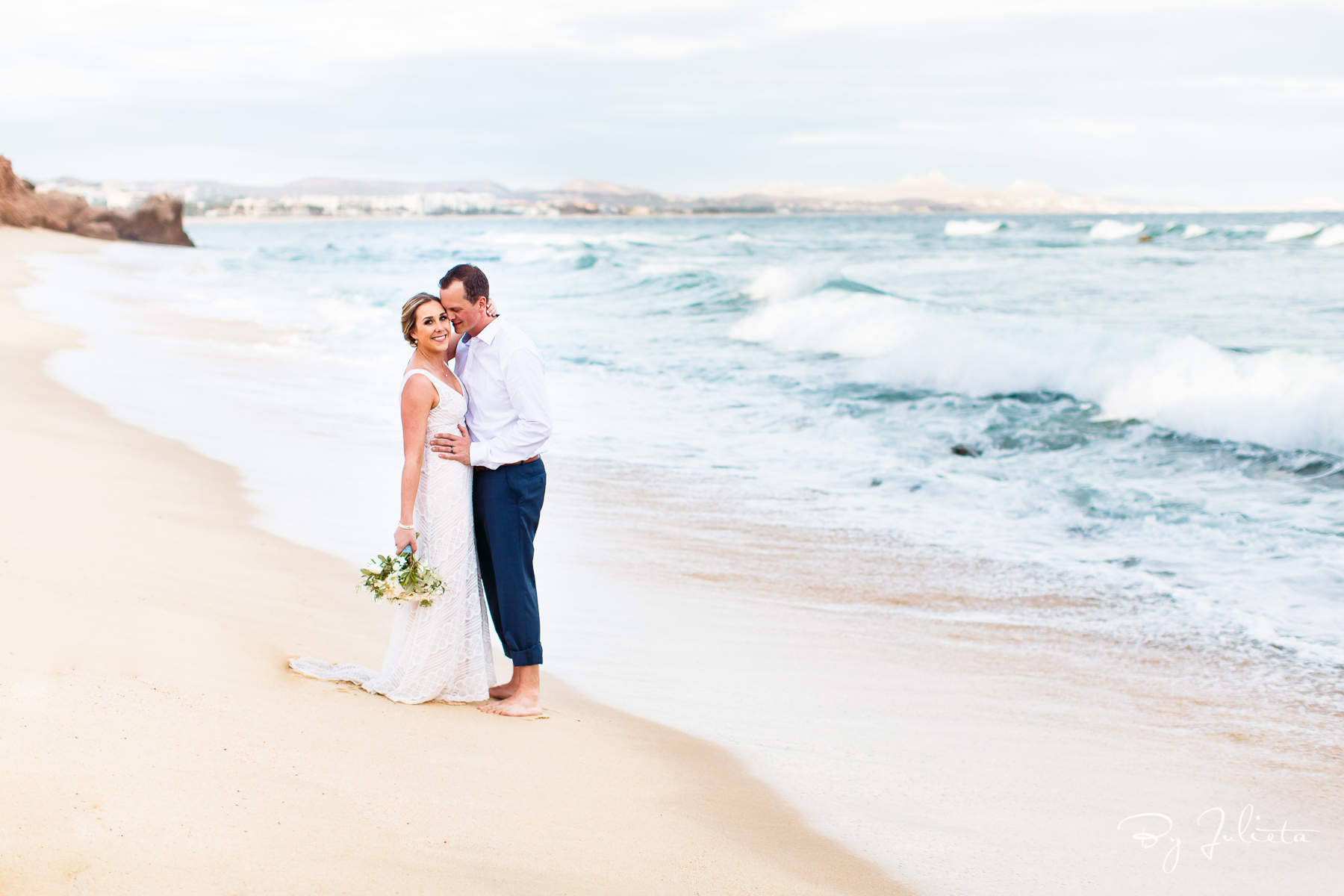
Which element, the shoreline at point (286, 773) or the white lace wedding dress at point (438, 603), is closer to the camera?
the shoreline at point (286, 773)

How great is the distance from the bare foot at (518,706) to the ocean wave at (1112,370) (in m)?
9.06

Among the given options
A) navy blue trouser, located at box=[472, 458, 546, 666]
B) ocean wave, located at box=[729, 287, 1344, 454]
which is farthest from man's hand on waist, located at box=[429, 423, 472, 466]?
ocean wave, located at box=[729, 287, 1344, 454]

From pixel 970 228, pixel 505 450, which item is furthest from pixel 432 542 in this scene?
pixel 970 228

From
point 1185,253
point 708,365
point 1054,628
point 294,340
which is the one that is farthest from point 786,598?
point 1185,253

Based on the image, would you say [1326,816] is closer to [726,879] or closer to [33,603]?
[726,879]

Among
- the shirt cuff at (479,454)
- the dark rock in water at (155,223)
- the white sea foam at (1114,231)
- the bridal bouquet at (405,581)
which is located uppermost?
the white sea foam at (1114,231)

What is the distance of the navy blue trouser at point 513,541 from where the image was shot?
12.7 feet

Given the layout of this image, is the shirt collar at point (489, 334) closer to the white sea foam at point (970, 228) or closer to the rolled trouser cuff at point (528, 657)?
the rolled trouser cuff at point (528, 657)

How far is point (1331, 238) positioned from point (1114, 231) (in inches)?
933

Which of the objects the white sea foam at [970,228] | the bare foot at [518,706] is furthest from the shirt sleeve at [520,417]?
the white sea foam at [970,228]

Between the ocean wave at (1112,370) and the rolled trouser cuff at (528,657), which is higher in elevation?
the ocean wave at (1112,370)

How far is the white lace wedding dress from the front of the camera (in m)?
3.82

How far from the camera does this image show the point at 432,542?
385 centimetres

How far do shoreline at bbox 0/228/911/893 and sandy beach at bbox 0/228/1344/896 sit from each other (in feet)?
0.04
